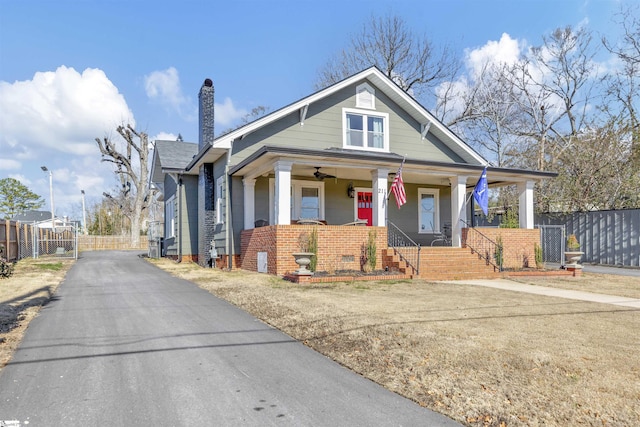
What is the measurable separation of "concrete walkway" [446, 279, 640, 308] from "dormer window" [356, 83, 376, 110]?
7845mm

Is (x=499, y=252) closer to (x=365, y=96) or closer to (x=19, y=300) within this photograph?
(x=365, y=96)

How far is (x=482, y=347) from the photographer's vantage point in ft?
16.5

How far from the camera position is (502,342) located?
17.3ft

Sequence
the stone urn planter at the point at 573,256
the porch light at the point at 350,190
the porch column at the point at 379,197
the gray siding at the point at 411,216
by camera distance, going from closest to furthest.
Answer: the porch column at the point at 379,197 < the stone urn planter at the point at 573,256 < the porch light at the point at 350,190 < the gray siding at the point at 411,216

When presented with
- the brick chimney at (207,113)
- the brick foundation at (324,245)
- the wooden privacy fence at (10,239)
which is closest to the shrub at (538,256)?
the brick foundation at (324,245)

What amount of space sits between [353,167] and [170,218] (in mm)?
11884

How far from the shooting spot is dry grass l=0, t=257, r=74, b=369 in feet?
18.4

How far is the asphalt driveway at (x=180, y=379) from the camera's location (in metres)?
3.42

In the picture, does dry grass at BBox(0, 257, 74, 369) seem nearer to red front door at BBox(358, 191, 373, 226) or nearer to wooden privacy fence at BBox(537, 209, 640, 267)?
red front door at BBox(358, 191, 373, 226)

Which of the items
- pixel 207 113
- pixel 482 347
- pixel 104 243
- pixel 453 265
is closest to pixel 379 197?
pixel 453 265

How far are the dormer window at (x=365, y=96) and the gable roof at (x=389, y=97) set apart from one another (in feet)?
0.99

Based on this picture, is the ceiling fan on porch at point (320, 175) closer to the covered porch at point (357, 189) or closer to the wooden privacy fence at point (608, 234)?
the covered porch at point (357, 189)

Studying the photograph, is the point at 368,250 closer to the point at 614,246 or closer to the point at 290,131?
the point at 290,131

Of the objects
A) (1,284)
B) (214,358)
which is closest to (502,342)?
(214,358)
